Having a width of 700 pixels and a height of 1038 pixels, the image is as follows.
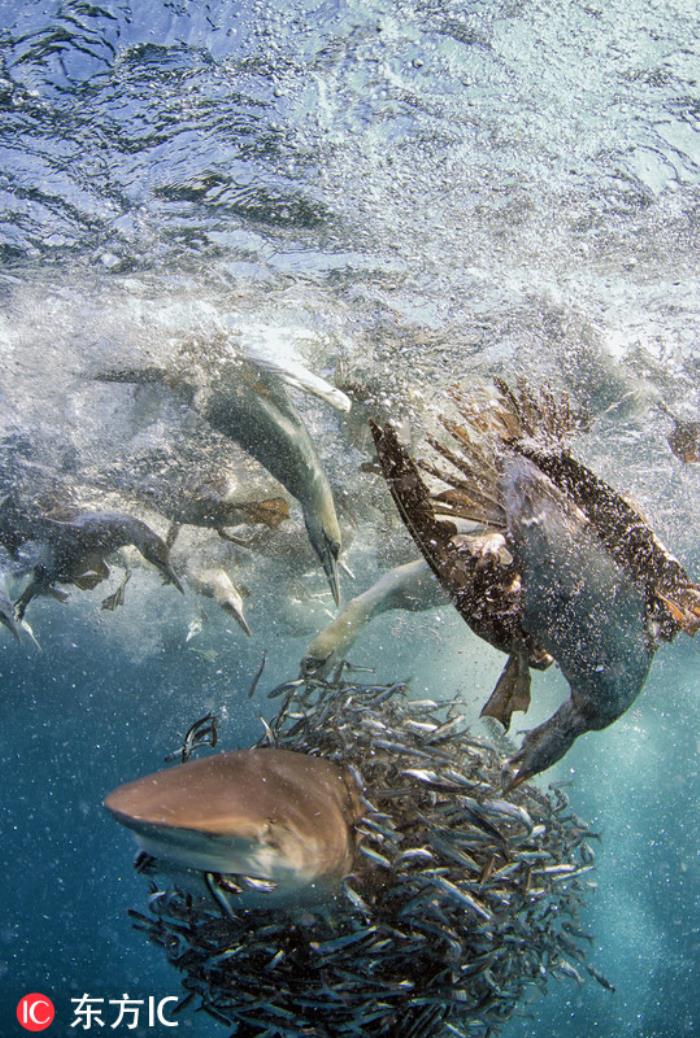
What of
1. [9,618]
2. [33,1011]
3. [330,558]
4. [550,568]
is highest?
[550,568]

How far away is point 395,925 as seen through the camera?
2574mm

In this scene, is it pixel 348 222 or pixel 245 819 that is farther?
pixel 348 222

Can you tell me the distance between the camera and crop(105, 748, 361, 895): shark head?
1.82 metres

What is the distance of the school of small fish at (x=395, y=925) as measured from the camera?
2.51 meters

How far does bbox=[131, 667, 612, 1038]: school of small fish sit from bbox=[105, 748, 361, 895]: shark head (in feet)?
0.94

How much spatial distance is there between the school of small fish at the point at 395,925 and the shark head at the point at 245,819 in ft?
0.94

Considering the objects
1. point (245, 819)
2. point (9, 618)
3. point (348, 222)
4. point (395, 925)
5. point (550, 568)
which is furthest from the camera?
point (9, 618)

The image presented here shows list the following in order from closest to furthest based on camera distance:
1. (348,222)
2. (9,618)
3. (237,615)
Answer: (348,222)
(9,618)
(237,615)

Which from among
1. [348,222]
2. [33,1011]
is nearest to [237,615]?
[348,222]

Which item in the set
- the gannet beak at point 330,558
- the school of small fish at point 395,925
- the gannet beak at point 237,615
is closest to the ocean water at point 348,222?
the gannet beak at point 330,558

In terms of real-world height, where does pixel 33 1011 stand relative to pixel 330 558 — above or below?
below

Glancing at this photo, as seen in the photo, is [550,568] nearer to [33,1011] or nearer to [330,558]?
[330,558]

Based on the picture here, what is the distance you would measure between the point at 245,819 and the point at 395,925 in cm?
116

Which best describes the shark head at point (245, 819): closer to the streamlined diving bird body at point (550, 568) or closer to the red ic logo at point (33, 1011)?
the streamlined diving bird body at point (550, 568)
